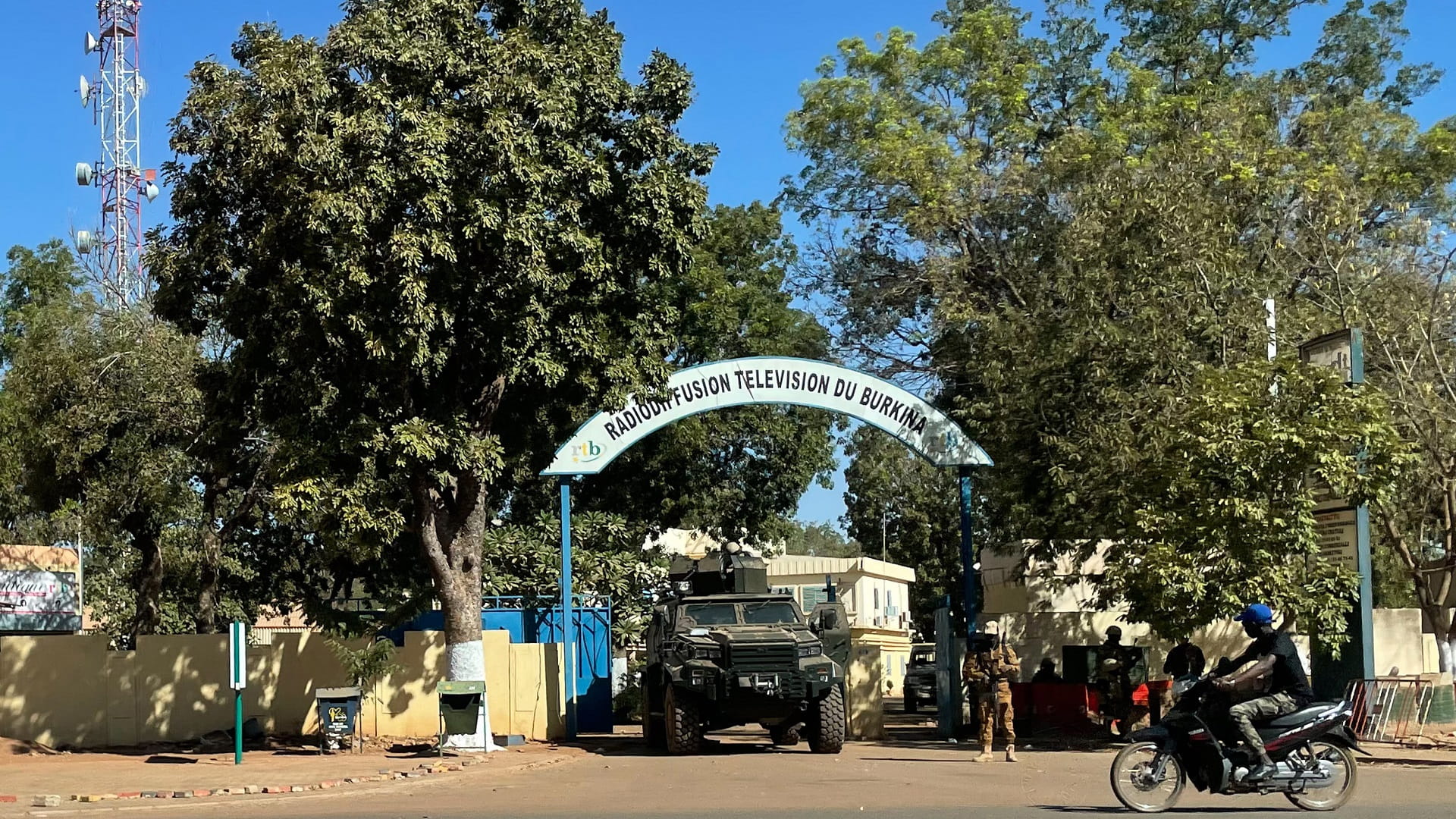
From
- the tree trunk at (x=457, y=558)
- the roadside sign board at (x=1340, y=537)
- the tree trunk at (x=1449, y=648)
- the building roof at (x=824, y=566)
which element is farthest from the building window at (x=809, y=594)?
the roadside sign board at (x=1340, y=537)

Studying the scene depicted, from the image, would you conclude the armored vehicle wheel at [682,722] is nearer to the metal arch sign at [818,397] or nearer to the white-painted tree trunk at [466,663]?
the white-painted tree trunk at [466,663]

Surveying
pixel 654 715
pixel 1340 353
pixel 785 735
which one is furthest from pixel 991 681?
pixel 1340 353

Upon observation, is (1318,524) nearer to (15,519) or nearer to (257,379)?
(257,379)

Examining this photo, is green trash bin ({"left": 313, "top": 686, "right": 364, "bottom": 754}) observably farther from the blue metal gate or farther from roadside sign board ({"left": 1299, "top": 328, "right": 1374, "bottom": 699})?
roadside sign board ({"left": 1299, "top": 328, "right": 1374, "bottom": 699})

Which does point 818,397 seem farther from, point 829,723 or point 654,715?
point 829,723

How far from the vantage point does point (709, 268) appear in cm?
3450

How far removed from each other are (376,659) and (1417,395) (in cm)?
1495

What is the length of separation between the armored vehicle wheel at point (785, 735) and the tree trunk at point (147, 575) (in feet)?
35.9

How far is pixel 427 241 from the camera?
18094 millimetres

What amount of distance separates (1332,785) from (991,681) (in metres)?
6.10

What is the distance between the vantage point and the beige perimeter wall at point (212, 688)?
820 inches

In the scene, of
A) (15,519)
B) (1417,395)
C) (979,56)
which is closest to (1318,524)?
(1417,395)

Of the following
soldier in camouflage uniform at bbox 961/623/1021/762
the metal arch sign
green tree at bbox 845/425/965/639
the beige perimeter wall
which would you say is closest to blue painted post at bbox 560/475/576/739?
the beige perimeter wall

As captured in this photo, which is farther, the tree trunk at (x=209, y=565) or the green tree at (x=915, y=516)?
the green tree at (x=915, y=516)
